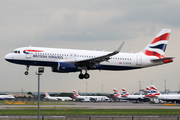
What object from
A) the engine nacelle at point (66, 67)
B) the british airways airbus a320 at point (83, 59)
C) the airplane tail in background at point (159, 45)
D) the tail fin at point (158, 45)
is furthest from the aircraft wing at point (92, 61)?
the tail fin at point (158, 45)

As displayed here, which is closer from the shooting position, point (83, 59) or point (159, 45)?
point (83, 59)

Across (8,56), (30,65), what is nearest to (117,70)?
(30,65)

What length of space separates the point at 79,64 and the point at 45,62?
23.7 ft

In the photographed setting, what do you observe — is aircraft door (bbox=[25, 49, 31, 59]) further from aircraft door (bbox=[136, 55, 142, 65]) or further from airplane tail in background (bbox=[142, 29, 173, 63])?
airplane tail in background (bbox=[142, 29, 173, 63])

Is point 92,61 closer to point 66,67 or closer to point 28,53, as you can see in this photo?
point 66,67

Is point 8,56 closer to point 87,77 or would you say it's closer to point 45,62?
point 45,62

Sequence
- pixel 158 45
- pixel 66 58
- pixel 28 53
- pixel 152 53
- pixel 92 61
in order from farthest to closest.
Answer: pixel 158 45, pixel 152 53, pixel 92 61, pixel 66 58, pixel 28 53

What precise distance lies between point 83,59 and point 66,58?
3528 millimetres

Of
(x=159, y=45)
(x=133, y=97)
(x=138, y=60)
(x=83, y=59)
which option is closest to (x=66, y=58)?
(x=83, y=59)

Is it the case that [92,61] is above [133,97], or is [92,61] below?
above

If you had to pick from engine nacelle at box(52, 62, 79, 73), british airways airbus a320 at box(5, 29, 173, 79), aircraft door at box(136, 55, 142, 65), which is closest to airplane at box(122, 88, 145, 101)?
british airways airbus a320 at box(5, 29, 173, 79)

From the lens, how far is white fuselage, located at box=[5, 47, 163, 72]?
5897 cm

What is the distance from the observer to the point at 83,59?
62.3 metres

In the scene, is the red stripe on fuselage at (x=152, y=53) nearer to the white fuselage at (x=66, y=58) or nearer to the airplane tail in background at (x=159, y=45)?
the airplane tail in background at (x=159, y=45)
